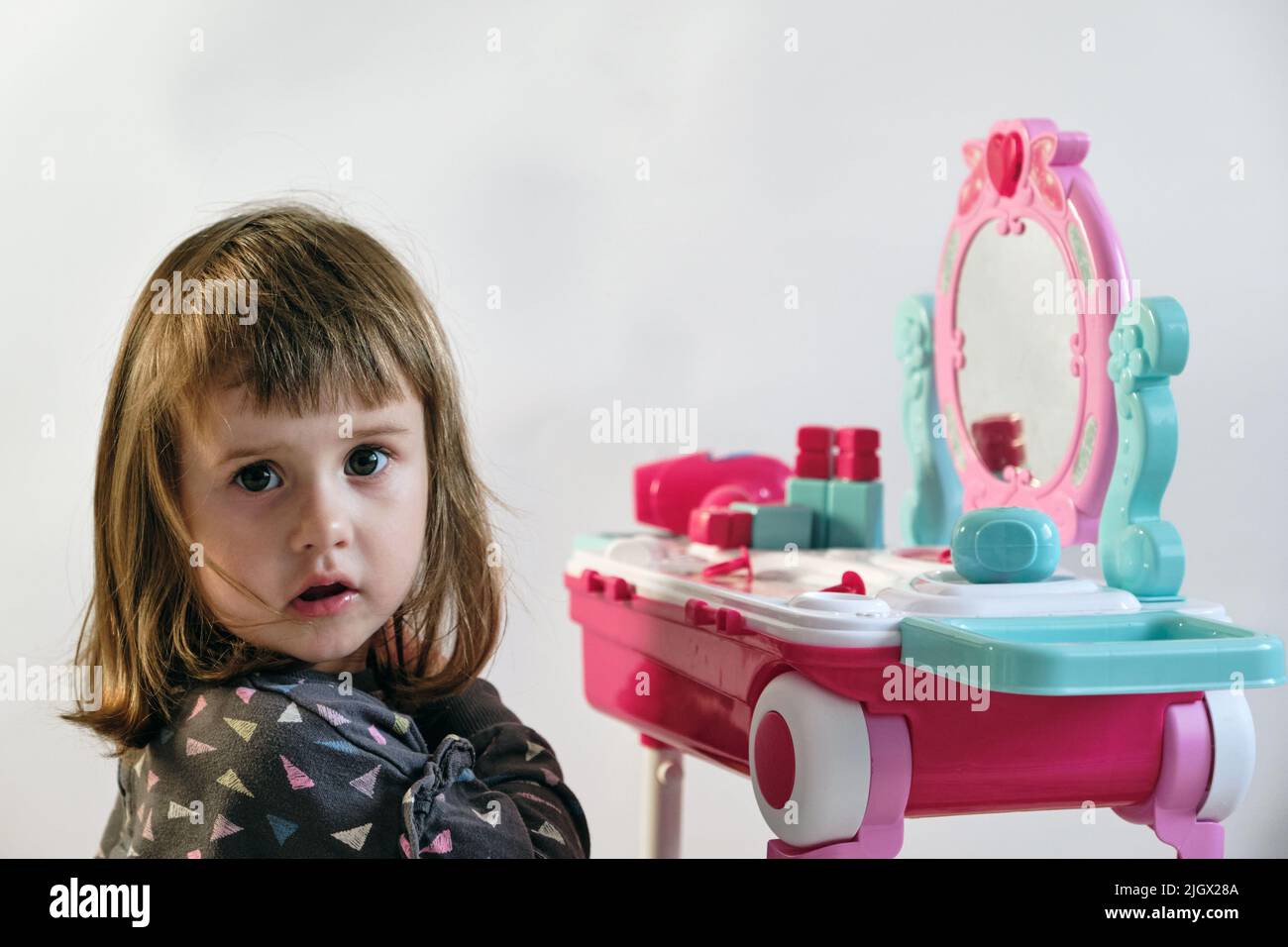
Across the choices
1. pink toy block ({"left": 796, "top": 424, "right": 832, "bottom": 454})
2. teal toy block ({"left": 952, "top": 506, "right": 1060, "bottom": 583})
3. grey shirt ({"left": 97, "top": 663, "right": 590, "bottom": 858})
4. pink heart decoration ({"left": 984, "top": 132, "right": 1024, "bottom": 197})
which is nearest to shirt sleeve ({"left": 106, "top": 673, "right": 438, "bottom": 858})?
grey shirt ({"left": 97, "top": 663, "right": 590, "bottom": 858})

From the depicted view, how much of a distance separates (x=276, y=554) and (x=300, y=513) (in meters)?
0.03

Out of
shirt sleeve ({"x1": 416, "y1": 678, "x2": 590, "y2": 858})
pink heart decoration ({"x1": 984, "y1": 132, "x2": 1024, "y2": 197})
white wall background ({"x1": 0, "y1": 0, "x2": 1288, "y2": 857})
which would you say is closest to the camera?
shirt sleeve ({"x1": 416, "y1": 678, "x2": 590, "y2": 858})

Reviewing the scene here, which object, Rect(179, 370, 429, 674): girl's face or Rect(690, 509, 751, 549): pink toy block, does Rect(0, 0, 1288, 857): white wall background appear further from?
Rect(179, 370, 429, 674): girl's face

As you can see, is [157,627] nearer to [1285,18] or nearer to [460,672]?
[460,672]

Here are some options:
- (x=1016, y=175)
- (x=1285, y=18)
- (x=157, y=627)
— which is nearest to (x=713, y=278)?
(x=1016, y=175)

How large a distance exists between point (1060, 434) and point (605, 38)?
734 mm

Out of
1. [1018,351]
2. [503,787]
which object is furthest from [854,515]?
Answer: [503,787]

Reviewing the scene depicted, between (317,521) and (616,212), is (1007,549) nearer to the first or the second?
(317,521)

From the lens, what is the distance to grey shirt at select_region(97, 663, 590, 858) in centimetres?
82

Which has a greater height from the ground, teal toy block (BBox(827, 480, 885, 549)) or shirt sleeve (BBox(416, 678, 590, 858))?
teal toy block (BBox(827, 480, 885, 549))

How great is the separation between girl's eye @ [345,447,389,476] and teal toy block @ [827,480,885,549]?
420mm

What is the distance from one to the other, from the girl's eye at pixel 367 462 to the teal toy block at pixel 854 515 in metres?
0.42

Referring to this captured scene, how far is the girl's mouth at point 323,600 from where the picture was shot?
87cm

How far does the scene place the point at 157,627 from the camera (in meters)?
0.90
